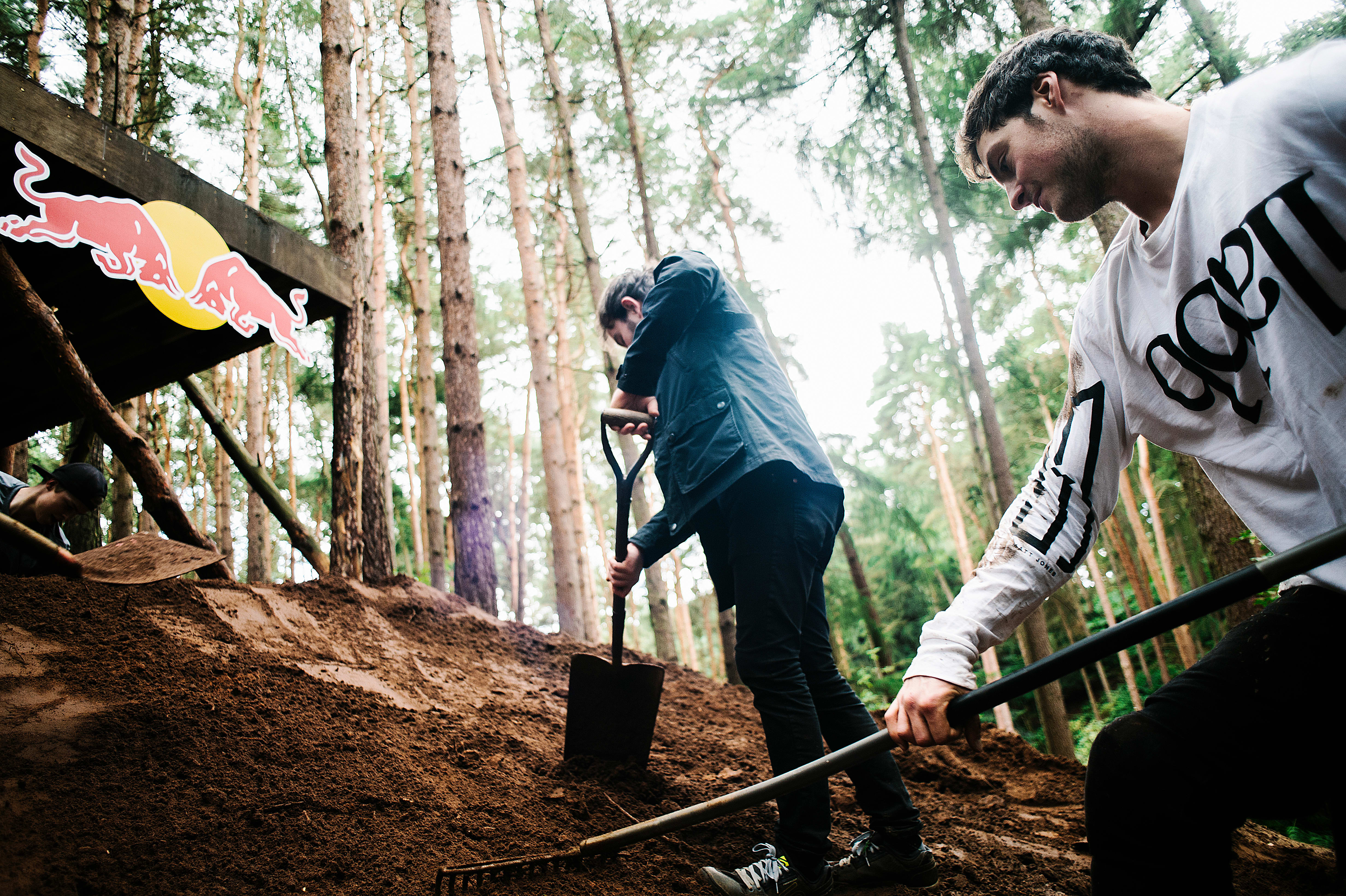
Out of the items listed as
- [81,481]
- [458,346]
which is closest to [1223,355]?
[81,481]

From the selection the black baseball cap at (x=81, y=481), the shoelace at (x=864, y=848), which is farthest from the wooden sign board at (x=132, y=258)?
the shoelace at (x=864, y=848)

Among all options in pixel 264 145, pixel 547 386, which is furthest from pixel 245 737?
pixel 264 145

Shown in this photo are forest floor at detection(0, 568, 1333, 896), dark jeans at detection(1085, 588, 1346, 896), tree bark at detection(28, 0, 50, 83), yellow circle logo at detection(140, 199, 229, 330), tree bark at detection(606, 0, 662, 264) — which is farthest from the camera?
tree bark at detection(606, 0, 662, 264)

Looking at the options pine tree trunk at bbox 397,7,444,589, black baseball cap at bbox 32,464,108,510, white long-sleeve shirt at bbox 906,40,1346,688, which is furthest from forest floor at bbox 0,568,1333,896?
pine tree trunk at bbox 397,7,444,589

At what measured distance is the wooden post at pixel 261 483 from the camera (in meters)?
4.26

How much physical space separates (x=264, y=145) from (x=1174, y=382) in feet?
49.1

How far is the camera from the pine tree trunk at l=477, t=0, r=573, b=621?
6.74 meters

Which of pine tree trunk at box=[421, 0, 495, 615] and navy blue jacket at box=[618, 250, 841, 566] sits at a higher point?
pine tree trunk at box=[421, 0, 495, 615]

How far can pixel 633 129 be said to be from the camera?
26.6ft

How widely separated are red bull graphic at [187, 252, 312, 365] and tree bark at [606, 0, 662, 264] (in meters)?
4.24

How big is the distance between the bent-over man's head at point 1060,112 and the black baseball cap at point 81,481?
3.85m

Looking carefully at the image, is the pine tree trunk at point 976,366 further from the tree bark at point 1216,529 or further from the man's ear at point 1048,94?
the man's ear at point 1048,94

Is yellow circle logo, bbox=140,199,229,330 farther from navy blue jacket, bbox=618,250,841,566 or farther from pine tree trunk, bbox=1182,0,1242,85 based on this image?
pine tree trunk, bbox=1182,0,1242,85

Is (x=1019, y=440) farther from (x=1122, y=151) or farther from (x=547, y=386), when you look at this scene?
(x=1122, y=151)
